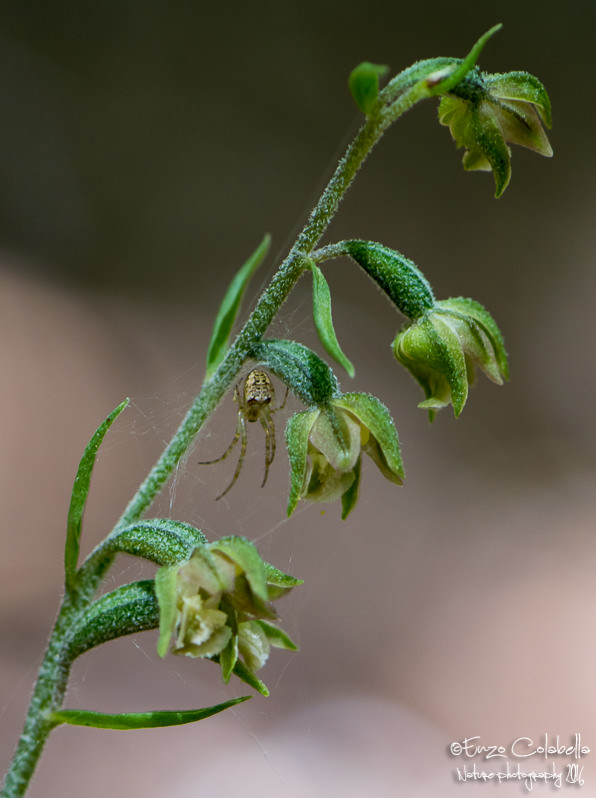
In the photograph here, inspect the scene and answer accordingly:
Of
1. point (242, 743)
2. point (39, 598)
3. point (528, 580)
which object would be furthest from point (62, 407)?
point (528, 580)

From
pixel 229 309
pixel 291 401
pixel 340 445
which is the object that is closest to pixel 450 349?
pixel 340 445

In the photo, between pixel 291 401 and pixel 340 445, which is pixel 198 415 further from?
pixel 291 401

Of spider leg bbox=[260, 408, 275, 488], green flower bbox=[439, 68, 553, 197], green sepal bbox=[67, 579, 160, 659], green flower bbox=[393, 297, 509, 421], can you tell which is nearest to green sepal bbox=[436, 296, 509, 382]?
green flower bbox=[393, 297, 509, 421]

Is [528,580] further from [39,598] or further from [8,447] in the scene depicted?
[8,447]

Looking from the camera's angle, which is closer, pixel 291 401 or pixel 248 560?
pixel 248 560

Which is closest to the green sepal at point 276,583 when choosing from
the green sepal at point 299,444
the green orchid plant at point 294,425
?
the green orchid plant at point 294,425

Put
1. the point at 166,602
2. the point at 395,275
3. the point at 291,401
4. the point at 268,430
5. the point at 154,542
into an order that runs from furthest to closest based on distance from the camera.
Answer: the point at 291,401 < the point at 268,430 < the point at 395,275 < the point at 154,542 < the point at 166,602

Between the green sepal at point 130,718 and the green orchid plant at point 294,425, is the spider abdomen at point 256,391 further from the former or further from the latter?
the green sepal at point 130,718

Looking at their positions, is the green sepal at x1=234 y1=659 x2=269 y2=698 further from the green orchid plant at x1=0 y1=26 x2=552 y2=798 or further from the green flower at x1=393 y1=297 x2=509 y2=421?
the green flower at x1=393 y1=297 x2=509 y2=421
